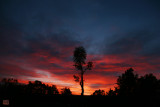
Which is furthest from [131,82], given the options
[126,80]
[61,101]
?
[61,101]

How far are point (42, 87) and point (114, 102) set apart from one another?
68.9 metres

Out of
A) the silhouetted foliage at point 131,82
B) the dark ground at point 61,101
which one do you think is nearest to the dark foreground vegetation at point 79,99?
the dark ground at point 61,101

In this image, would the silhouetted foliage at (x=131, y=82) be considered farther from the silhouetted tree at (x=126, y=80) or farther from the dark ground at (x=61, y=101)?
the dark ground at (x=61, y=101)

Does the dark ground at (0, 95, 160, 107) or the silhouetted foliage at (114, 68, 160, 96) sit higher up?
the silhouetted foliage at (114, 68, 160, 96)

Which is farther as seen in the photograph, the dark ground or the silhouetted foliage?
the silhouetted foliage

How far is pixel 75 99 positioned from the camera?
21.0 metres

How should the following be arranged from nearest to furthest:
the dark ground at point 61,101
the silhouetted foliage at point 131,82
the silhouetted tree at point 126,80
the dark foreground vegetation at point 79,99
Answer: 1. the dark foreground vegetation at point 79,99
2. the dark ground at point 61,101
3. the silhouetted foliage at point 131,82
4. the silhouetted tree at point 126,80

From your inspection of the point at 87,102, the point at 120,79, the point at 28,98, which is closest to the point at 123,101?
the point at 87,102

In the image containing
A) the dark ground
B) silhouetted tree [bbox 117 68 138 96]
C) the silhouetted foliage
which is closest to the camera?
the dark ground

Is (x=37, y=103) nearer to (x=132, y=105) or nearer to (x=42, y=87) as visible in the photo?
(x=132, y=105)

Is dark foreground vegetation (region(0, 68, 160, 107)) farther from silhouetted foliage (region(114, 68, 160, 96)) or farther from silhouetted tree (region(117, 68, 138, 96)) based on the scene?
silhouetted tree (region(117, 68, 138, 96))

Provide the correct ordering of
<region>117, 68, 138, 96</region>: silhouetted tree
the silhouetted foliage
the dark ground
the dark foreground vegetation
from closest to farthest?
the dark foreground vegetation
the dark ground
the silhouetted foliage
<region>117, 68, 138, 96</region>: silhouetted tree

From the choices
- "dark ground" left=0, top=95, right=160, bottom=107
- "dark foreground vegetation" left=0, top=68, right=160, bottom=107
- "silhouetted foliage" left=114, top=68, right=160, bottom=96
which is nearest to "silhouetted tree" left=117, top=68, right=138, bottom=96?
"silhouetted foliage" left=114, top=68, right=160, bottom=96

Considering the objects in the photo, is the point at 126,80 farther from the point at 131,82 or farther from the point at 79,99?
the point at 79,99
